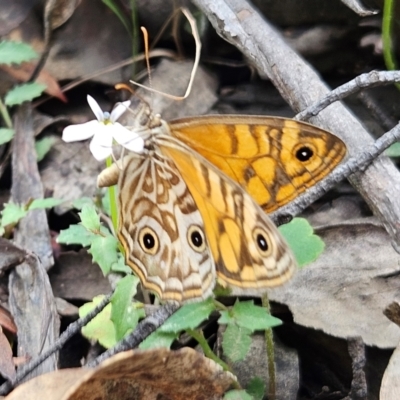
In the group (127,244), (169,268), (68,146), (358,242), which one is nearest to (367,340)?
(358,242)

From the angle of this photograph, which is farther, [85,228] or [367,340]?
[85,228]

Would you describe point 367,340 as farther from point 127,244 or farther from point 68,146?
point 68,146

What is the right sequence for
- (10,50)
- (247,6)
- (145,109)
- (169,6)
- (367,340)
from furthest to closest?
(169,6) < (10,50) < (247,6) < (145,109) < (367,340)

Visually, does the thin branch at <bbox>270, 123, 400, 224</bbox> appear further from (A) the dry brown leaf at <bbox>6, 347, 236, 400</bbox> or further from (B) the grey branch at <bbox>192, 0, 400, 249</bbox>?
(A) the dry brown leaf at <bbox>6, 347, 236, 400</bbox>

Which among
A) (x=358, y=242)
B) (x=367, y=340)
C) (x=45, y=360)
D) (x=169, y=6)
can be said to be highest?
(x=169, y=6)

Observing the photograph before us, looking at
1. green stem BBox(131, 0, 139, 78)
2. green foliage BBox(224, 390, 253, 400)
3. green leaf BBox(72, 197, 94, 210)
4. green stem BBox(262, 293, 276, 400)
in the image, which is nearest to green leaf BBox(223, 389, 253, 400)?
green foliage BBox(224, 390, 253, 400)

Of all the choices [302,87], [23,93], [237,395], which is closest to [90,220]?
[237,395]
